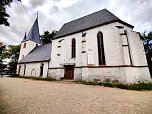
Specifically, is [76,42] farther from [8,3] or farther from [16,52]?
[16,52]

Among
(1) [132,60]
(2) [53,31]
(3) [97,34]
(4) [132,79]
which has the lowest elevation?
(4) [132,79]

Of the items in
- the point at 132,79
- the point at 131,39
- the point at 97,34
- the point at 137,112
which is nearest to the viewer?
the point at 137,112

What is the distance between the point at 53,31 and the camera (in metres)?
35.9

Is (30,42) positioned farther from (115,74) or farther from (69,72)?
(115,74)

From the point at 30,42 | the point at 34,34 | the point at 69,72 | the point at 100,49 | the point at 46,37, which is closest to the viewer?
the point at 100,49

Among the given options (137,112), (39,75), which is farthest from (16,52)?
(137,112)

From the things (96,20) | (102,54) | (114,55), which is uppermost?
(96,20)

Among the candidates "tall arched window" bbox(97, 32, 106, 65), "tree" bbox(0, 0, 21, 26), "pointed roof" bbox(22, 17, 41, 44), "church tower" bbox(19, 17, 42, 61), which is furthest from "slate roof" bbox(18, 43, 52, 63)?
"tree" bbox(0, 0, 21, 26)

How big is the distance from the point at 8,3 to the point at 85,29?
1183 centimetres

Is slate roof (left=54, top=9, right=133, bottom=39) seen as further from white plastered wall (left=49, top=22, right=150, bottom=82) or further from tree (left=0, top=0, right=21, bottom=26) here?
tree (left=0, top=0, right=21, bottom=26)

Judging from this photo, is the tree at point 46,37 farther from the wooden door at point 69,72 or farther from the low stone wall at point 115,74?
the low stone wall at point 115,74

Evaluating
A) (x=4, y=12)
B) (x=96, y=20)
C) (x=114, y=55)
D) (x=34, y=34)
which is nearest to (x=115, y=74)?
(x=114, y=55)

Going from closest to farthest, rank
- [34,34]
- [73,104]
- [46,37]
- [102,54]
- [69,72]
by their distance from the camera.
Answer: [73,104], [102,54], [69,72], [34,34], [46,37]

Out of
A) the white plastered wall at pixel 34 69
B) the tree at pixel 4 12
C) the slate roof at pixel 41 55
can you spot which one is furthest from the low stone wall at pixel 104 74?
the tree at pixel 4 12
